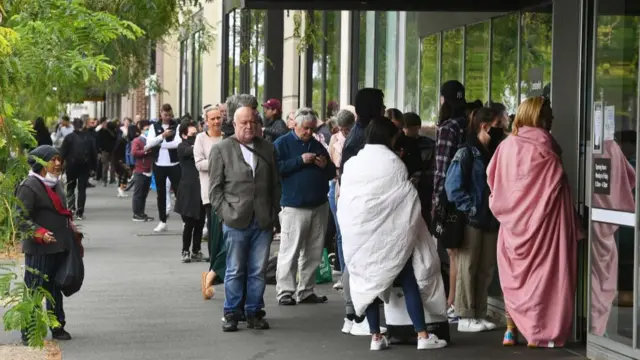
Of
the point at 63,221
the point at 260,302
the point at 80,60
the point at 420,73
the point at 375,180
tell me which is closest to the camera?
the point at 80,60

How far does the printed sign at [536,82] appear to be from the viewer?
1183 centimetres

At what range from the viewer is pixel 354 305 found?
9.88m

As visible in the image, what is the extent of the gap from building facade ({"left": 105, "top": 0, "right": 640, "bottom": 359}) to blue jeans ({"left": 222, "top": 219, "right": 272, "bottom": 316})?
6.86 feet

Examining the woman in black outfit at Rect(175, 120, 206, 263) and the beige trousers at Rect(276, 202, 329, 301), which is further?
the woman in black outfit at Rect(175, 120, 206, 263)

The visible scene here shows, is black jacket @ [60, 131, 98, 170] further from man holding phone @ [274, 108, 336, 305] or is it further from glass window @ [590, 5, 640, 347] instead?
glass window @ [590, 5, 640, 347]

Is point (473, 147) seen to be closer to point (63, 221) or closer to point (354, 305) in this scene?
point (354, 305)

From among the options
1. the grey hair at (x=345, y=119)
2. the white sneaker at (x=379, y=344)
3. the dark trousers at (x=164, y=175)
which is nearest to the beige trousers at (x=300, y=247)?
the grey hair at (x=345, y=119)

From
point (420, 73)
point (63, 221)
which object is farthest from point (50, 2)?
point (420, 73)

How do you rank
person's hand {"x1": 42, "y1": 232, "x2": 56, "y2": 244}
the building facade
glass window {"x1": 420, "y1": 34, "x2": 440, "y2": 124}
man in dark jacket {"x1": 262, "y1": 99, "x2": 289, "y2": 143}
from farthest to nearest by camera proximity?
glass window {"x1": 420, "y1": 34, "x2": 440, "y2": 124} → man in dark jacket {"x1": 262, "y1": 99, "x2": 289, "y2": 143} → person's hand {"x1": 42, "y1": 232, "x2": 56, "y2": 244} → the building facade

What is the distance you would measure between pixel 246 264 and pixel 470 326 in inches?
74.9

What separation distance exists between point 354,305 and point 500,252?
48.2 inches

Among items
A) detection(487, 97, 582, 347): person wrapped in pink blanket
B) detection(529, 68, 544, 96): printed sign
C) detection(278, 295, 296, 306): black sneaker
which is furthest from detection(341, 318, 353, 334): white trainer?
detection(529, 68, 544, 96): printed sign

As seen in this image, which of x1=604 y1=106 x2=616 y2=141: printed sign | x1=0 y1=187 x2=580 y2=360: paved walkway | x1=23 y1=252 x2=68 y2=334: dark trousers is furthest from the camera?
x1=23 y1=252 x2=68 y2=334: dark trousers

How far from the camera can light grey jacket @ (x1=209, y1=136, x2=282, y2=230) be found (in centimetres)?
1088
